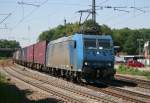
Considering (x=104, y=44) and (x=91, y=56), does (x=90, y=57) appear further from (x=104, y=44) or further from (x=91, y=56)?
(x=104, y=44)

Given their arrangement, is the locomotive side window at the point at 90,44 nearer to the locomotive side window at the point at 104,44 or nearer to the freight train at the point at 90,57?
the freight train at the point at 90,57

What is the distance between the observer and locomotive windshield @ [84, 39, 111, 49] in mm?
24859

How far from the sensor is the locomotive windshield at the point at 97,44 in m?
24.9

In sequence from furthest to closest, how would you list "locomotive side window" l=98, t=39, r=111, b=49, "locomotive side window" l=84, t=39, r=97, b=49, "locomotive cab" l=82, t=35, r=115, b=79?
"locomotive side window" l=98, t=39, r=111, b=49 → "locomotive side window" l=84, t=39, r=97, b=49 → "locomotive cab" l=82, t=35, r=115, b=79

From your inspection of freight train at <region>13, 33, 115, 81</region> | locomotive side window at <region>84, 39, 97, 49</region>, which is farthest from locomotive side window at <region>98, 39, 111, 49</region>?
locomotive side window at <region>84, 39, 97, 49</region>

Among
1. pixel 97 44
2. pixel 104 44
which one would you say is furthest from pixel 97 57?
pixel 104 44

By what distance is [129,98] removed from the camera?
58.5 ft

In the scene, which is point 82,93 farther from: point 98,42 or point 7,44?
point 7,44

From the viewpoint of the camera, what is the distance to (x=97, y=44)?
82.0 feet

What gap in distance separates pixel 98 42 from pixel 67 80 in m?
5.60

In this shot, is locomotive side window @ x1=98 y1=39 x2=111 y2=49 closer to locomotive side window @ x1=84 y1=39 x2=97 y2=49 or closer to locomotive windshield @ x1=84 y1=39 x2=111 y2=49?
locomotive windshield @ x1=84 y1=39 x2=111 y2=49

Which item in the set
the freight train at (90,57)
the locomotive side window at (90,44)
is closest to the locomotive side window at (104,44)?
the freight train at (90,57)

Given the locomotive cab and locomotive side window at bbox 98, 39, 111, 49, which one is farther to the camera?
locomotive side window at bbox 98, 39, 111, 49

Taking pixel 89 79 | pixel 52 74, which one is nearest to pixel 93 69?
pixel 89 79
